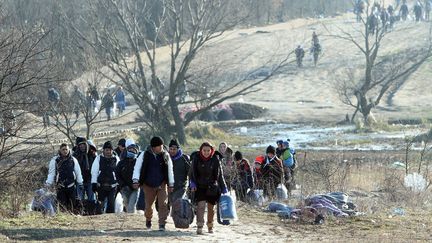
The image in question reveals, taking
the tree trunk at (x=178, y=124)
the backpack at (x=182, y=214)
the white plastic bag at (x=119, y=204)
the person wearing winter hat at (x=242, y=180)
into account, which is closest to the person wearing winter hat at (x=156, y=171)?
the backpack at (x=182, y=214)

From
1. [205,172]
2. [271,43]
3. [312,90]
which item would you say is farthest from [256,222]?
[271,43]

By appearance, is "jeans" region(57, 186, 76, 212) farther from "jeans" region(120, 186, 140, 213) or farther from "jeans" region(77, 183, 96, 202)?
"jeans" region(120, 186, 140, 213)

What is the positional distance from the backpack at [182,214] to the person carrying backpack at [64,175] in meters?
2.43

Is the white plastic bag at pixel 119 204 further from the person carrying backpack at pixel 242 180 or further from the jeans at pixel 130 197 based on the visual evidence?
the person carrying backpack at pixel 242 180

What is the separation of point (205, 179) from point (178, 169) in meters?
1.25

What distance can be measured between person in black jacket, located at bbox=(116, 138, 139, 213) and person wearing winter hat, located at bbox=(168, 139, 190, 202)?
110 cm

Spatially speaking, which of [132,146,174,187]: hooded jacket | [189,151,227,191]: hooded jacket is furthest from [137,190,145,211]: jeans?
[189,151,227,191]: hooded jacket

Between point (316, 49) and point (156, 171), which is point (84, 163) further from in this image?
point (316, 49)

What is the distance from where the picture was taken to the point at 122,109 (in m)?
→ 47.1

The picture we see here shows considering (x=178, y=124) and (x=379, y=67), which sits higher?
(x=379, y=67)

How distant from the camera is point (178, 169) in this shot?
52.0 feet

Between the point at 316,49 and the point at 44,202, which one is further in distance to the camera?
the point at 316,49

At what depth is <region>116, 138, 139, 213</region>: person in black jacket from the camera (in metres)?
16.8

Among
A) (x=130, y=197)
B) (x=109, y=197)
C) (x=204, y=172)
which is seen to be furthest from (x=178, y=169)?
(x=109, y=197)
